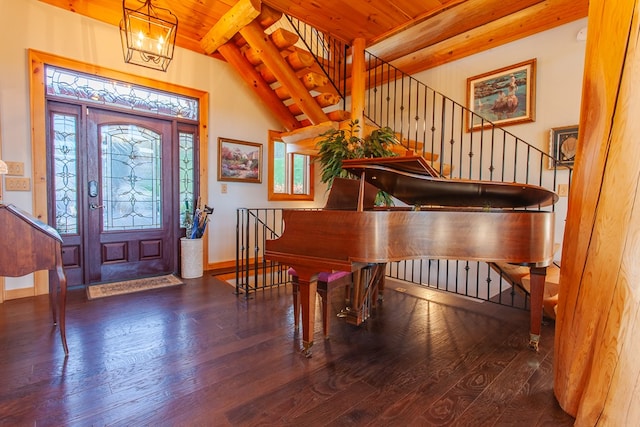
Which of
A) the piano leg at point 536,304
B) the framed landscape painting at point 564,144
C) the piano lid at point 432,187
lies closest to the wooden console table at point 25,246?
the piano lid at point 432,187

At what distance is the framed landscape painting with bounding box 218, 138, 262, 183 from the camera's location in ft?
14.0

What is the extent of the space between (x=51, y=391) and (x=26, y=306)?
1.74m

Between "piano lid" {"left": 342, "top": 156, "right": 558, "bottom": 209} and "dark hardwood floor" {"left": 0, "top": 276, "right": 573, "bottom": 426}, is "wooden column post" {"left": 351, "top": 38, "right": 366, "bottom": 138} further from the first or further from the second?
"dark hardwood floor" {"left": 0, "top": 276, "right": 573, "bottom": 426}

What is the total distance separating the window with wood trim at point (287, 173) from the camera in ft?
15.9

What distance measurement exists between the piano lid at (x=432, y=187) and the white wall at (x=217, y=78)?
6.01ft

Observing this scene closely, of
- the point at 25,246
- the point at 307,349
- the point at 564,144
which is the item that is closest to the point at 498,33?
the point at 564,144

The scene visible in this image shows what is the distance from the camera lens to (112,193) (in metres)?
3.55

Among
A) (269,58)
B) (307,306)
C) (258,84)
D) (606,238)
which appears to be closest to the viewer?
(606,238)

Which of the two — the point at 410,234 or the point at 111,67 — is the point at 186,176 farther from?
the point at 410,234

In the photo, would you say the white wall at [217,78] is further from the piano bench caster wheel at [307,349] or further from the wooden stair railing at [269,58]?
the piano bench caster wheel at [307,349]

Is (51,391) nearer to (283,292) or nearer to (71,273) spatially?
(283,292)

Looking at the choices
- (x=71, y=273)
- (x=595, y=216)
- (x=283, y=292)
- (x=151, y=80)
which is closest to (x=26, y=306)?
(x=71, y=273)

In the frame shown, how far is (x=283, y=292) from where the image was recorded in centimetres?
329

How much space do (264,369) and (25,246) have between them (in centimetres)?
157
